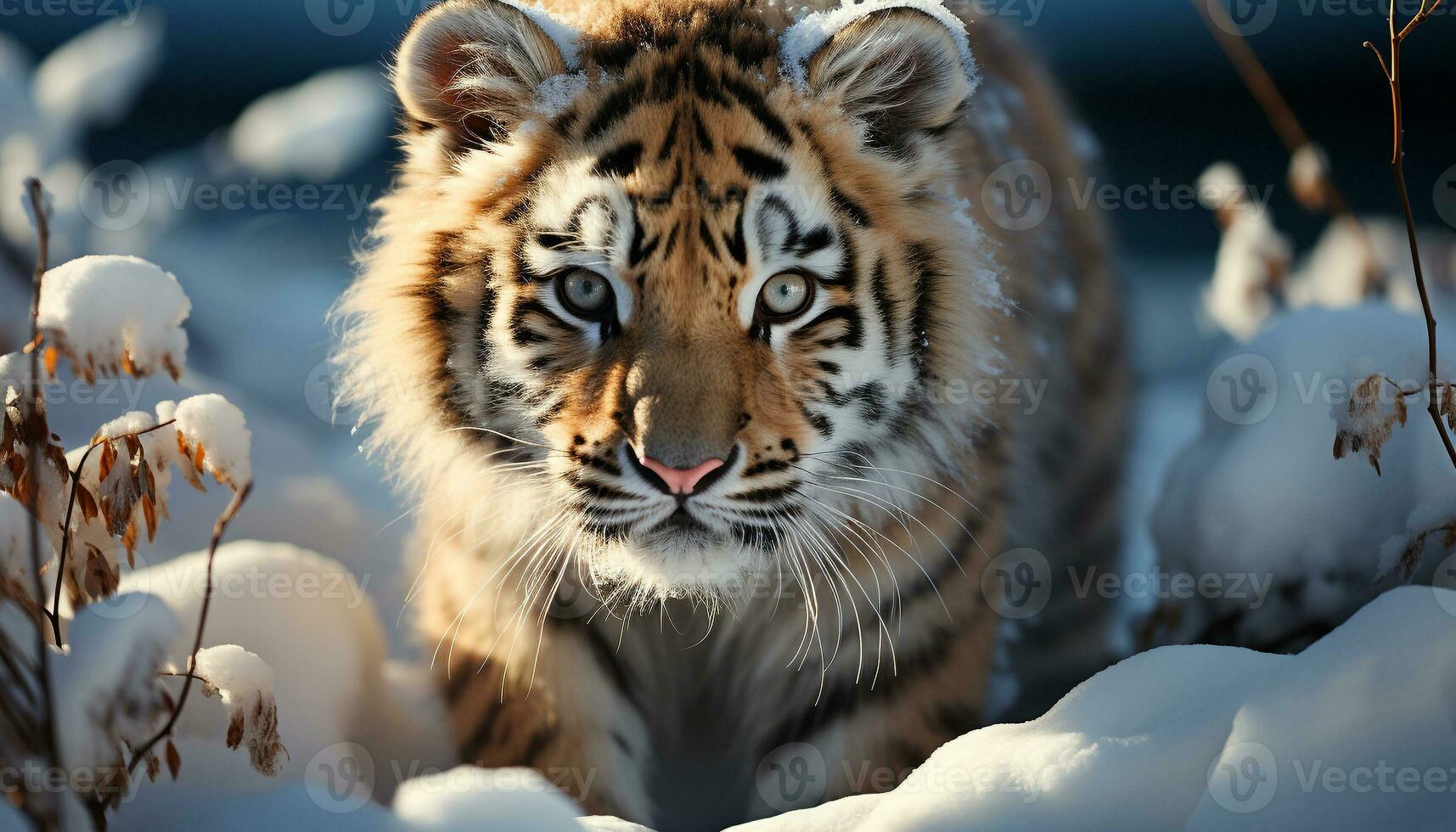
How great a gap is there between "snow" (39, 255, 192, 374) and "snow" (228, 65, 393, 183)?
116 centimetres

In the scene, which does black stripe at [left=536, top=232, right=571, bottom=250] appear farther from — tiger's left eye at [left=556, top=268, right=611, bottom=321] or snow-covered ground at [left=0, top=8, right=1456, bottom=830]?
snow-covered ground at [left=0, top=8, right=1456, bottom=830]

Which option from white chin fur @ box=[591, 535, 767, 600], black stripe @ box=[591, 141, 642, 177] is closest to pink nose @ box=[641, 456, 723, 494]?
white chin fur @ box=[591, 535, 767, 600]

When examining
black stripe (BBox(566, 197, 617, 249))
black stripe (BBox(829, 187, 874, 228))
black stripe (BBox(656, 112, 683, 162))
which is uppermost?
black stripe (BBox(656, 112, 683, 162))

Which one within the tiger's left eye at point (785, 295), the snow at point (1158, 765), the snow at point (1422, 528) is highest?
the tiger's left eye at point (785, 295)

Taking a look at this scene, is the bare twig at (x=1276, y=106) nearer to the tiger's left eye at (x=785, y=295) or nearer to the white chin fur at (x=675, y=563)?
the tiger's left eye at (x=785, y=295)

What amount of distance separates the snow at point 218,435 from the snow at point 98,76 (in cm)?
152

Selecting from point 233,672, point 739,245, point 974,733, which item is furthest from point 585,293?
point 974,733

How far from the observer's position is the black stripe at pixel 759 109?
1313mm

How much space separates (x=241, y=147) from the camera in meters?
2.17

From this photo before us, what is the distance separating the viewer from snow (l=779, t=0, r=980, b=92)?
1.25m

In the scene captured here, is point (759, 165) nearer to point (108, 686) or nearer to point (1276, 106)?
→ point (108, 686)

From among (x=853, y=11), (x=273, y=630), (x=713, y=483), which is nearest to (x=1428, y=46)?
(x=853, y=11)

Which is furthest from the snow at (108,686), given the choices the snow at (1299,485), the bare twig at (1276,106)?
the bare twig at (1276,106)

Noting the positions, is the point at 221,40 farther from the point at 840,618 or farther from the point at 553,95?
the point at 840,618
